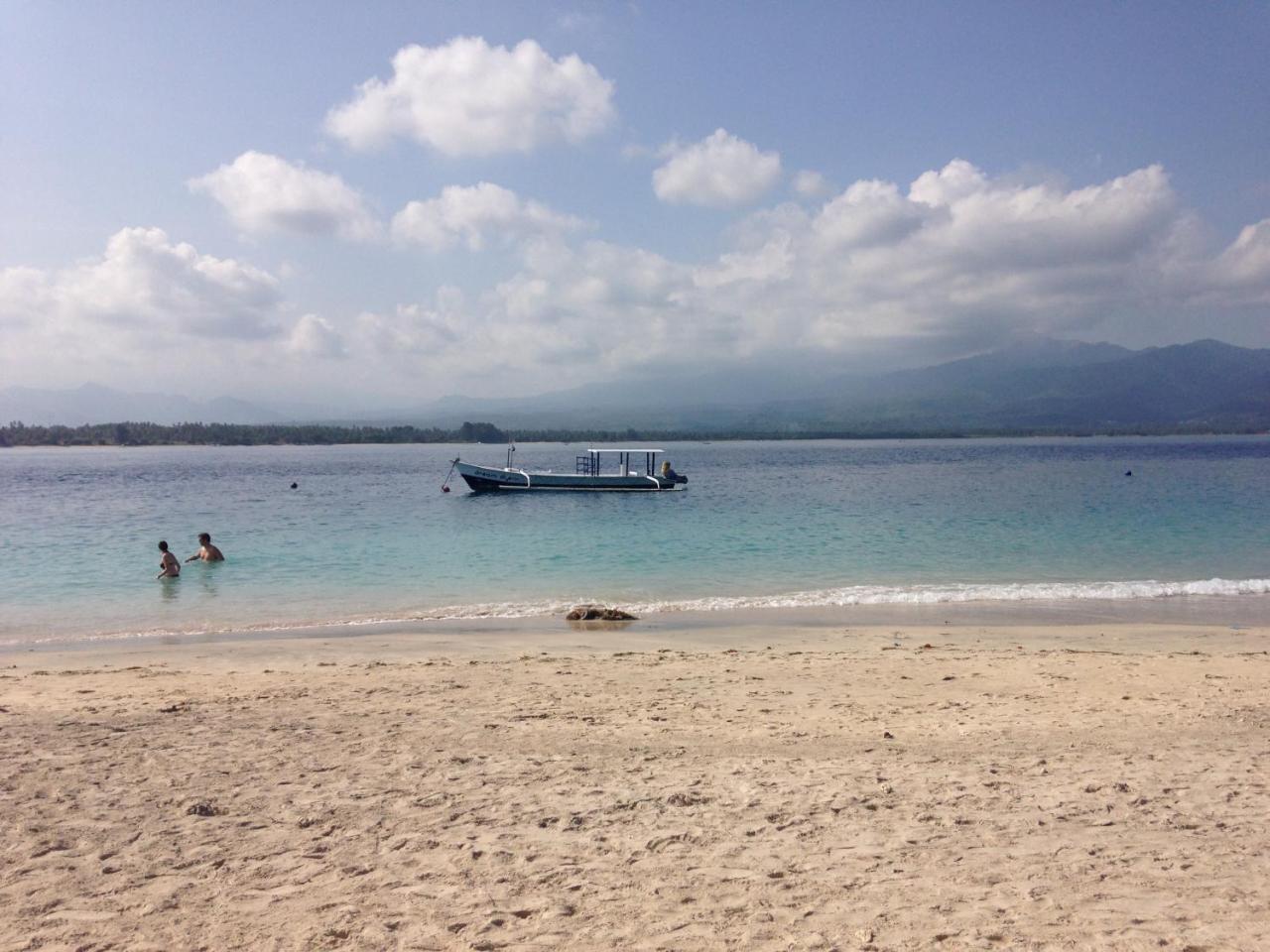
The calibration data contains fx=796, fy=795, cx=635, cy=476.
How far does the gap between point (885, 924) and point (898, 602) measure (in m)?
13.3

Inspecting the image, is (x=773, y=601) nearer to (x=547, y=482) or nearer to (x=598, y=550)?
(x=598, y=550)

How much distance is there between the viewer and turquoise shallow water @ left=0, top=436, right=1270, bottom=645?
58.0ft

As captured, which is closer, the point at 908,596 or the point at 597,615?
the point at 597,615

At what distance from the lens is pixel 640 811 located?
5.98m

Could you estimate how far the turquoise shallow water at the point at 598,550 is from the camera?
696 inches

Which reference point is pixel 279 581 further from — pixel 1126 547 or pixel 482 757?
pixel 1126 547

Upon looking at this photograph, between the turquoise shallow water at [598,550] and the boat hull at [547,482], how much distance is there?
903 mm

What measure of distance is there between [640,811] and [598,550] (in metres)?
19.9

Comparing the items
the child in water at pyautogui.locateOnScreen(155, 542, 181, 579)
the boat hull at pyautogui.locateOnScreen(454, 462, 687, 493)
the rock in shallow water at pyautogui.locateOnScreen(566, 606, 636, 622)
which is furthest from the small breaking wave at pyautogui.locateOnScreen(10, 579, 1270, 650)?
the boat hull at pyautogui.locateOnScreen(454, 462, 687, 493)

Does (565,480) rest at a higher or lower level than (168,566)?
higher

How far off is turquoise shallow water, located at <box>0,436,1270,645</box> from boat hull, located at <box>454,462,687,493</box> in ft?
2.96

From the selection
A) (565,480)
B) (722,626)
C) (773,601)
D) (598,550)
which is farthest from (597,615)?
(565,480)

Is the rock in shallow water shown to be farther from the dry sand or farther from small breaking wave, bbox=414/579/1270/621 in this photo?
the dry sand

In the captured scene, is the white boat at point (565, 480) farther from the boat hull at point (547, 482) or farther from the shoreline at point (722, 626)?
the shoreline at point (722, 626)
